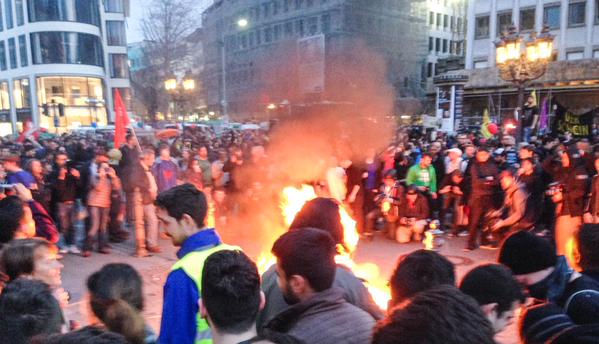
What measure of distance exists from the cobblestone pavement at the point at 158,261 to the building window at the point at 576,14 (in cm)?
2868

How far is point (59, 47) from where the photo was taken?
3900 cm

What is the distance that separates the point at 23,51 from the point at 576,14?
144 ft

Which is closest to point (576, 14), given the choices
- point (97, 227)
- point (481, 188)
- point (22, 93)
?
point (481, 188)

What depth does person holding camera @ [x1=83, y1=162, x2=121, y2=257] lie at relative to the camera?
725 cm

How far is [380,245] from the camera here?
320 inches

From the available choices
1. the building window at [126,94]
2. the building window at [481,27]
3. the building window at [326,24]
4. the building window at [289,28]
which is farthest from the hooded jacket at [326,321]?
the building window at [126,94]

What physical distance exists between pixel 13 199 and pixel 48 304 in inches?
93.2

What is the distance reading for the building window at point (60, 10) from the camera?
38594mm

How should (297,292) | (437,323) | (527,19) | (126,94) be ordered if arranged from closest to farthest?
(437,323) → (297,292) → (527,19) → (126,94)

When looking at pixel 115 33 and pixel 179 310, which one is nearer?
pixel 179 310

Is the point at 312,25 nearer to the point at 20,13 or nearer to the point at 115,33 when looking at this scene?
the point at 20,13

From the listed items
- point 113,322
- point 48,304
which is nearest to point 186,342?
point 113,322

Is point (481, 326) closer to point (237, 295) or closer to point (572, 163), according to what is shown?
point (237, 295)

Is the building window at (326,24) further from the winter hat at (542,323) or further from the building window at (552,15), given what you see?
the building window at (552,15)
